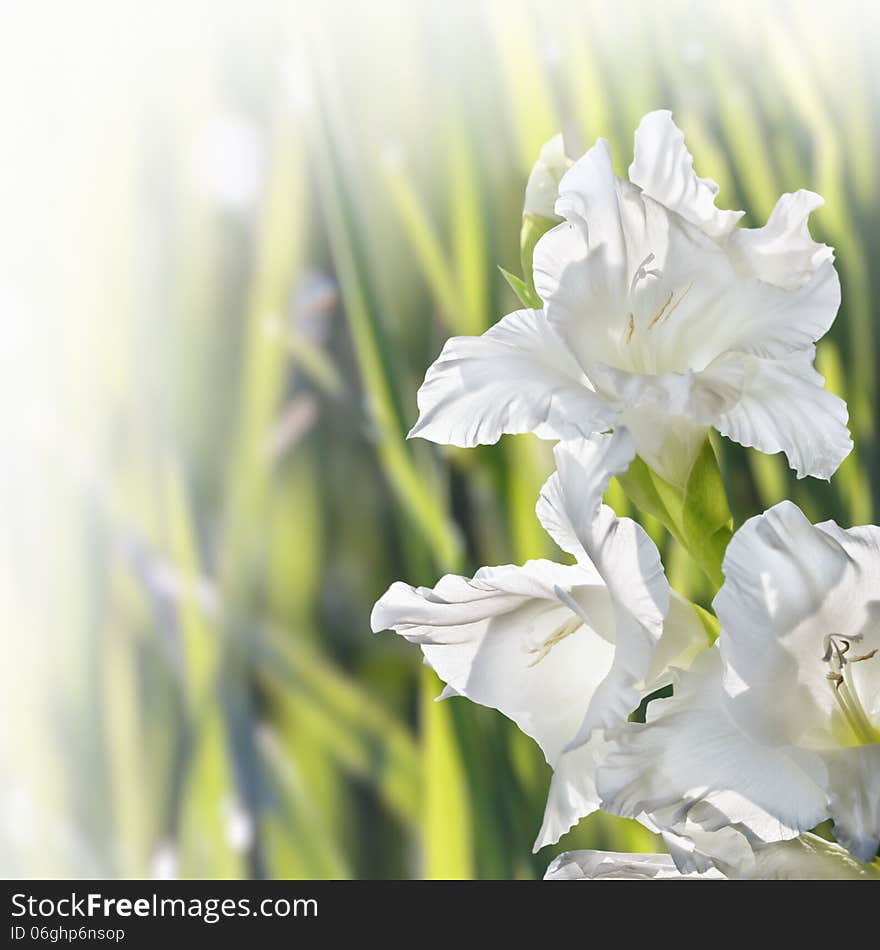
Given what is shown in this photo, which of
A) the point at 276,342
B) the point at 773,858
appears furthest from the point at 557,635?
the point at 276,342

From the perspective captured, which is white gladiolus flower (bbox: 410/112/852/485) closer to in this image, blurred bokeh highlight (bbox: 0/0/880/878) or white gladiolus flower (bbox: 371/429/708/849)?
white gladiolus flower (bbox: 371/429/708/849)

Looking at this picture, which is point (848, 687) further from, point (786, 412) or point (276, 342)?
point (276, 342)

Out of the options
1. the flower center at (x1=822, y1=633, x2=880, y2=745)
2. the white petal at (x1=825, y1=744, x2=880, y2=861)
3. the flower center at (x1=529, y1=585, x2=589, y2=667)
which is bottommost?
the white petal at (x1=825, y1=744, x2=880, y2=861)

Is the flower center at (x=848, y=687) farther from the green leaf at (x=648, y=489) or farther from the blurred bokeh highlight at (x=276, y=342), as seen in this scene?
the blurred bokeh highlight at (x=276, y=342)

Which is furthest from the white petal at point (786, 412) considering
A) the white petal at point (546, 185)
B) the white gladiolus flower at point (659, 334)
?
the white petal at point (546, 185)

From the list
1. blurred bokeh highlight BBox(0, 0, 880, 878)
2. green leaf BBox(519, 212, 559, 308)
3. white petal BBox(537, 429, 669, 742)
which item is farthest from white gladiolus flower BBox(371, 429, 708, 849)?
blurred bokeh highlight BBox(0, 0, 880, 878)
